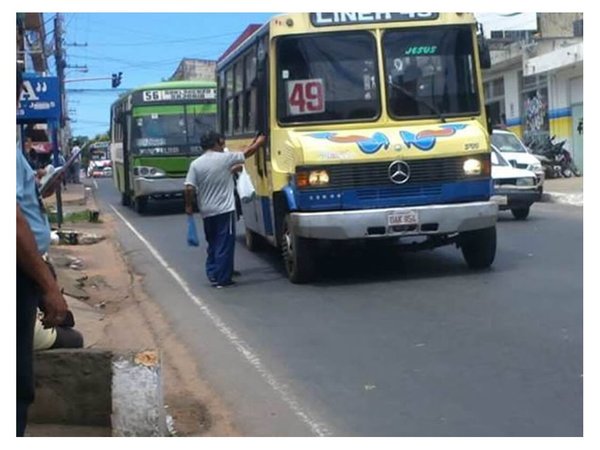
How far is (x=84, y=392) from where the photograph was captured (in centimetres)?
591

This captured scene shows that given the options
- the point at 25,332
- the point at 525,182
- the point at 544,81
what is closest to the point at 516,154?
the point at 525,182

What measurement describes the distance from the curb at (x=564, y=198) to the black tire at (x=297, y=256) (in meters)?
12.6

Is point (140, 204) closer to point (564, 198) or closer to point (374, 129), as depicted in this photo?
point (564, 198)

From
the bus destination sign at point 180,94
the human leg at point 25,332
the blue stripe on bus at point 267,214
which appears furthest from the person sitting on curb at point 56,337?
the bus destination sign at point 180,94

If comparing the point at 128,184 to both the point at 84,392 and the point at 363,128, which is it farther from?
the point at 84,392

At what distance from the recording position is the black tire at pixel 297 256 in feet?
36.0

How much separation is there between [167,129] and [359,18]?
14.0m

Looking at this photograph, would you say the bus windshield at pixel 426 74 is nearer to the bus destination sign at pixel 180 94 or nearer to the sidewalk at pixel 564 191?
the sidewalk at pixel 564 191

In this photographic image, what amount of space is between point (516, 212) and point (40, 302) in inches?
599

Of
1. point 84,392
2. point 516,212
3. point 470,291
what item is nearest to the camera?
point 84,392

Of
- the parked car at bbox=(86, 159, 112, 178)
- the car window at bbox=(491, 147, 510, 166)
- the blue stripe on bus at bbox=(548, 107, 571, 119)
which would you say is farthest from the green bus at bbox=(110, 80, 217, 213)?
the parked car at bbox=(86, 159, 112, 178)

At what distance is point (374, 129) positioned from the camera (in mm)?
10852

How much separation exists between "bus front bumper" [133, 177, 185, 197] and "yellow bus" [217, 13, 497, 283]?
1323 centimetres
